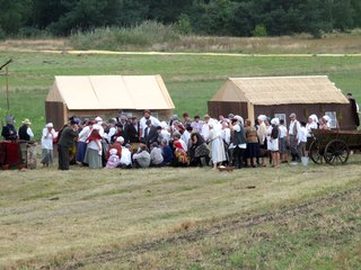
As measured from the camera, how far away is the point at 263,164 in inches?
1308

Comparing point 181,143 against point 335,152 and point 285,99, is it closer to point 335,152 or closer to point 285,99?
point 335,152

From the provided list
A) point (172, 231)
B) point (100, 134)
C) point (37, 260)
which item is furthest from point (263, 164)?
point (37, 260)

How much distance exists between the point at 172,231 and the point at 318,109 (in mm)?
18206

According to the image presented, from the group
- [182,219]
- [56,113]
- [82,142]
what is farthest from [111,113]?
[182,219]

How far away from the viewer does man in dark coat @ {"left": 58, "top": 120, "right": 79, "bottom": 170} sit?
105 ft

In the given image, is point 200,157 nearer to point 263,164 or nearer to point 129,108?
point 263,164

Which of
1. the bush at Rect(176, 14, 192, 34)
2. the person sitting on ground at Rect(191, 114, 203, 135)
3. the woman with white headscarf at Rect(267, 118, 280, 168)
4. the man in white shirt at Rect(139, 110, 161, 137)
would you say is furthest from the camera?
the bush at Rect(176, 14, 192, 34)

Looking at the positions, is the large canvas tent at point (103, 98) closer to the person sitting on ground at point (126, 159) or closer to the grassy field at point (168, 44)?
the person sitting on ground at point (126, 159)

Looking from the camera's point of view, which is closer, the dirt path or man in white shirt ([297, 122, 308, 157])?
the dirt path

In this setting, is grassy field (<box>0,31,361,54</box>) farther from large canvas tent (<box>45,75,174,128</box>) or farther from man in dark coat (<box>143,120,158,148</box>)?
man in dark coat (<box>143,120,158,148</box>)

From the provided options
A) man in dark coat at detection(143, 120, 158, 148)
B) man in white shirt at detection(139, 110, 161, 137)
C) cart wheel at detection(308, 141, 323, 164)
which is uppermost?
man in white shirt at detection(139, 110, 161, 137)

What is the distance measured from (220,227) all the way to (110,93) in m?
18.4

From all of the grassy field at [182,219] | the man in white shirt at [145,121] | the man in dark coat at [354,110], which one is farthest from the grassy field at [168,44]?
the grassy field at [182,219]

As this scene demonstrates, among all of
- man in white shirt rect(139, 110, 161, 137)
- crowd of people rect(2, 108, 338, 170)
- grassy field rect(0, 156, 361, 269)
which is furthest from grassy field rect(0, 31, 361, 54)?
grassy field rect(0, 156, 361, 269)
